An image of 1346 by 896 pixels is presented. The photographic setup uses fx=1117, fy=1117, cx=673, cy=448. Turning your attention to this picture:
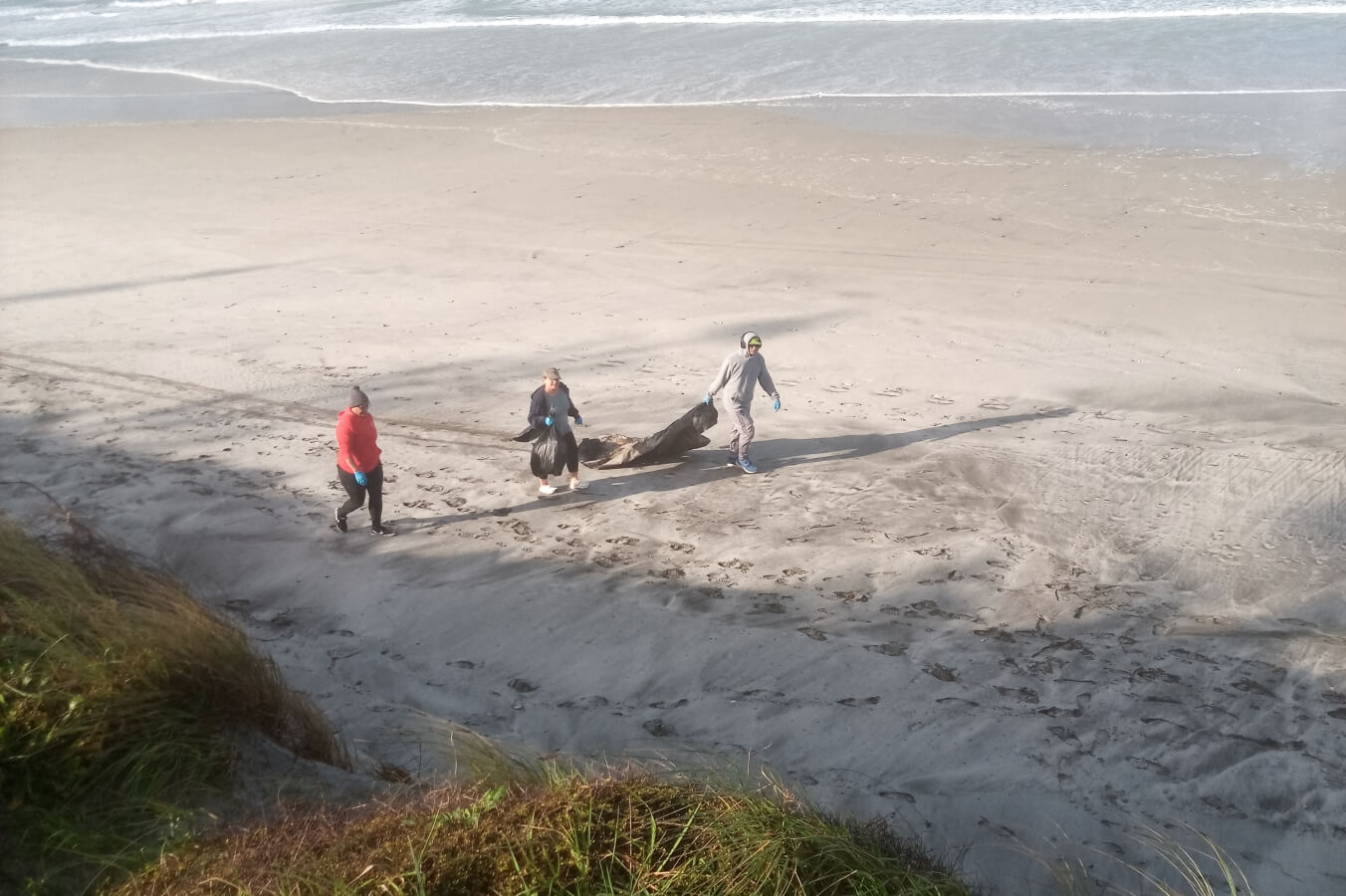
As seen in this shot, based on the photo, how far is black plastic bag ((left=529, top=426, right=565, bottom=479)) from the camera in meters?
9.81

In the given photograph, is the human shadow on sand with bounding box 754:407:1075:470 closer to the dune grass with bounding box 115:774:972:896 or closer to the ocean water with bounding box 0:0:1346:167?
the dune grass with bounding box 115:774:972:896

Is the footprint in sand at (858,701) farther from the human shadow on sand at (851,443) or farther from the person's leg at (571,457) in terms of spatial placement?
the human shadow on sand at (851,443)

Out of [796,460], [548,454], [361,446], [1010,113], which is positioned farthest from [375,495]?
[1010,113]

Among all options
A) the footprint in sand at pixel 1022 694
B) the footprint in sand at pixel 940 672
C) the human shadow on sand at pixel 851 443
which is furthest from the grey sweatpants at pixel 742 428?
the footprint in sand at pixel 1022 694

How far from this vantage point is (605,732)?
644cm

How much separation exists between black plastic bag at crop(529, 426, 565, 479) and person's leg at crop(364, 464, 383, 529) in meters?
1.39

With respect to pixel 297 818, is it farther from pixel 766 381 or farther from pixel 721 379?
pixel 766 381

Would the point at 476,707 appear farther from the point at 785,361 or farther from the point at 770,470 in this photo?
the point at 785,361

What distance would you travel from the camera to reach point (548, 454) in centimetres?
986

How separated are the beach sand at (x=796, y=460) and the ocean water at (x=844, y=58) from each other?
3955mm

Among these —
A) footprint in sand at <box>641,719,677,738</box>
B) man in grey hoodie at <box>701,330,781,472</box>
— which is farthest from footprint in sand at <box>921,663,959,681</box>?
man in grey hoodie at <box>701,330,781,472</box>

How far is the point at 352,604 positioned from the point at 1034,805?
15.8 feet

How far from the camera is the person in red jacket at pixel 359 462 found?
29.3 ft

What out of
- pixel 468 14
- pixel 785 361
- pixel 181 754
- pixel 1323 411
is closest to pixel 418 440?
pixel 785 361
